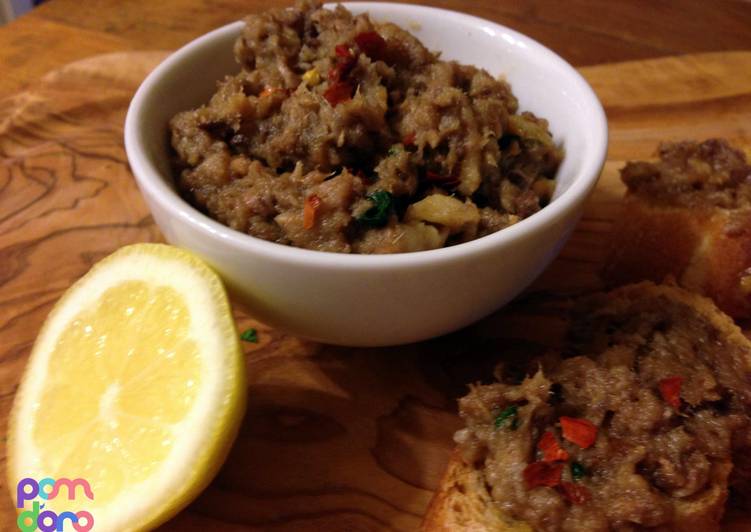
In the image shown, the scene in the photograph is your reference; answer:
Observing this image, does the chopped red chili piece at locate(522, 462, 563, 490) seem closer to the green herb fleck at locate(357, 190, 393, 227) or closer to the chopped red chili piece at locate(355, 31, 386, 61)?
the green herb fleck at locate(357, 190, 393, 227)

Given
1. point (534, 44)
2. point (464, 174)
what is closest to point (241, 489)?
point (464, 174)

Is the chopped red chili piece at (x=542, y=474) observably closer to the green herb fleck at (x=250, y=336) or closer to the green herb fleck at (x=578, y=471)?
the green herb fleck at (x=578, y=471)

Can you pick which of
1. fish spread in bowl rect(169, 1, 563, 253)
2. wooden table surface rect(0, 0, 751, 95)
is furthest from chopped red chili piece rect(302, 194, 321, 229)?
wooden table surface rect(0, 0, 751, 95)

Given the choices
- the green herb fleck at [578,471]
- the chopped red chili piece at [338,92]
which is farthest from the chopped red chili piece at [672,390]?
the chopped red chili piece at [338,92]

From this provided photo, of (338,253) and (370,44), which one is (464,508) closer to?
(338,253)

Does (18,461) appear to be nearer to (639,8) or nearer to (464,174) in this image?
(464,174)
